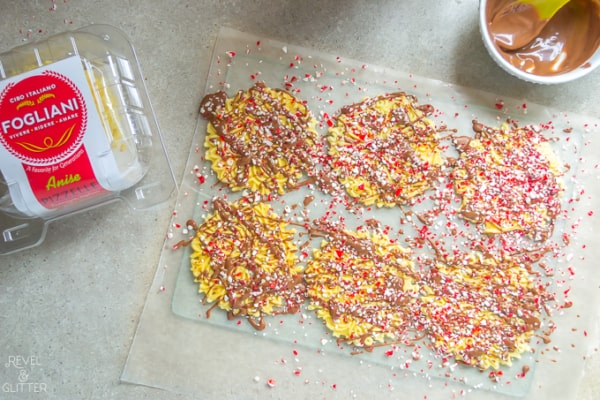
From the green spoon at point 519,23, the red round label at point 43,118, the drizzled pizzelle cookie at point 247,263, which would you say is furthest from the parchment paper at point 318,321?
the red round label at point 43,118

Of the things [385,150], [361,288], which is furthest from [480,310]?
[385,150]

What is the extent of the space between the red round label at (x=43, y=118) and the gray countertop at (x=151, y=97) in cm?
23

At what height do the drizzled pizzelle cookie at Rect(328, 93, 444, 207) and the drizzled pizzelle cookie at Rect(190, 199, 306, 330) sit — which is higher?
the drizzled pizzelle cookie at Rect(328, 93, 444, 207)

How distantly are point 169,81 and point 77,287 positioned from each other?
0.53m

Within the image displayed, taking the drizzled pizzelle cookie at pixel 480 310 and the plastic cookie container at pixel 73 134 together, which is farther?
the drizzled pizzelle cookie at pixel 480 310

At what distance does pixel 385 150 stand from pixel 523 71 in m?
0.36

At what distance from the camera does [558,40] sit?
1.31m

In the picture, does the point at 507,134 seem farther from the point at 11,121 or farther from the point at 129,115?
the point at 11,121

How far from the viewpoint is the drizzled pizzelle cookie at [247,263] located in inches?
50.6

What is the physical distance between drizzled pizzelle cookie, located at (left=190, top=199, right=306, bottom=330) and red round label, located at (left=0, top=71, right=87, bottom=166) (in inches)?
13.9

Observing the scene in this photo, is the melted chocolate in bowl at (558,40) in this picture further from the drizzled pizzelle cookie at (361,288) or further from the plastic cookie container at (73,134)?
the plastic cookie container at (73,134)

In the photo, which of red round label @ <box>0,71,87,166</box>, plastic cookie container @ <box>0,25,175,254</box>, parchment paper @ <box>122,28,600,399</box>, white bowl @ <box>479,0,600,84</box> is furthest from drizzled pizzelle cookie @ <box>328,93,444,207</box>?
red round label @ <box>0,71,87,166</box>

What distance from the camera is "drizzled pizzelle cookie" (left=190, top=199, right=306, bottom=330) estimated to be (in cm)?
129

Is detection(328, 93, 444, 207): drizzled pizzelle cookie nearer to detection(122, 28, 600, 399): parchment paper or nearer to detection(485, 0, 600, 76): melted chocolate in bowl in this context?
detection(122, 28, 600, 399): parchment paper
